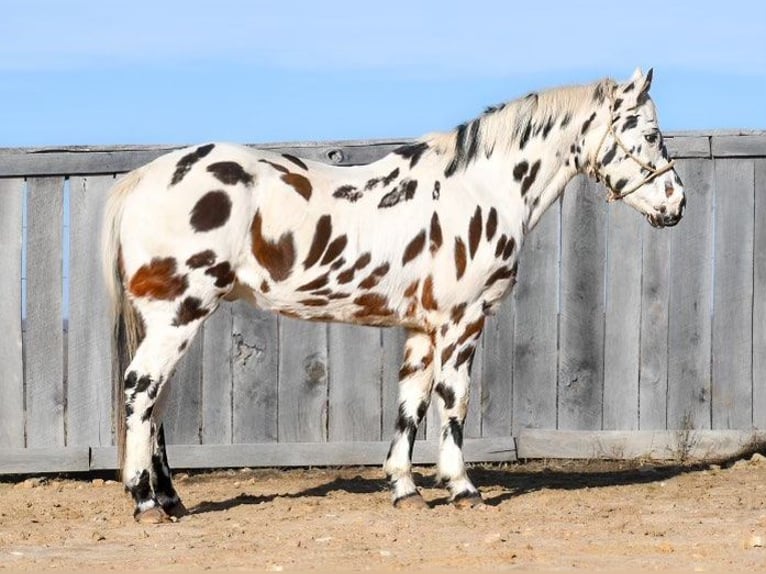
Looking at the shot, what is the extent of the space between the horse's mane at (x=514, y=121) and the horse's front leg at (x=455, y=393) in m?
0.94

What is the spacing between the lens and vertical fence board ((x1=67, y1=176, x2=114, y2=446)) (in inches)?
349

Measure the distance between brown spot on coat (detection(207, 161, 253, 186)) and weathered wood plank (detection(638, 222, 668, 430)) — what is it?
3338mm

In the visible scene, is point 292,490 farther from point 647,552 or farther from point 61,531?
point 647,552

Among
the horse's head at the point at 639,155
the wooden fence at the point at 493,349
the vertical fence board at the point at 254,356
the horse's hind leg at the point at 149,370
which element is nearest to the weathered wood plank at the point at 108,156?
the wooden fence at the point at 493,349

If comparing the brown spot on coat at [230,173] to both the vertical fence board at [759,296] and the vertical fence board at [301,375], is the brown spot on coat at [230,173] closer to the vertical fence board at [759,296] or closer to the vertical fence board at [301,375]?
the vertical fence board at [301,375]

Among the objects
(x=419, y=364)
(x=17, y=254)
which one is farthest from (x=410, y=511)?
(x=17, y=254)

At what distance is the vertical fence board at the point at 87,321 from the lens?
8.87m

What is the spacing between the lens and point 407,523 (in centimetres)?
678

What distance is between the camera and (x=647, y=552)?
6020mm

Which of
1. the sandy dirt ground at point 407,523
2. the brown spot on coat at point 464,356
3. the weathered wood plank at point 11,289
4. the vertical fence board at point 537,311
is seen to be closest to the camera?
the sandy dirt ground at point 407,523

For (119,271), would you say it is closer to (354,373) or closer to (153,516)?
(153,516)

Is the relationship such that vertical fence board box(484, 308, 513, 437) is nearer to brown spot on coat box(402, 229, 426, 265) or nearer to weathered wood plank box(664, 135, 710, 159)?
weathered wood plank box(664, 135, 710, 159)

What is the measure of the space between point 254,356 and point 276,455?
0.68 m

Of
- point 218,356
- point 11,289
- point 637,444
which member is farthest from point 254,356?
point 637,444
